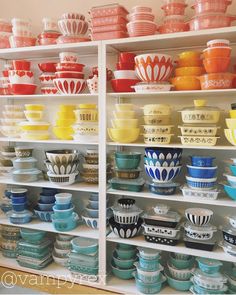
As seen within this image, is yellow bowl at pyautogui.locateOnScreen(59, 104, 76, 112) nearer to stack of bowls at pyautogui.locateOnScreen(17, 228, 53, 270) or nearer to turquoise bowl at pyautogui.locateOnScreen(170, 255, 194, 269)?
stack of bowls at pyautogui.locateOnScreen(17, 228, 53, 270)

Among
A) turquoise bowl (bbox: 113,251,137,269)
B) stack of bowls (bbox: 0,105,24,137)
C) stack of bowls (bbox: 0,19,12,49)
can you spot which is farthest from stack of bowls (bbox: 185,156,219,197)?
stack of bowls (bbox: 0,19,12,49)

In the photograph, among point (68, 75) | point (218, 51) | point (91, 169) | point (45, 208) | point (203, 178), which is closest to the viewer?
point (218, 51)

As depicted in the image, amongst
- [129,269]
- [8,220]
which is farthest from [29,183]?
[129,269]

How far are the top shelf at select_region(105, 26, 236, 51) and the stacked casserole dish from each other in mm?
970

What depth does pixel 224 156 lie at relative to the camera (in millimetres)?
1670

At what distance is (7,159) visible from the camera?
2.02m

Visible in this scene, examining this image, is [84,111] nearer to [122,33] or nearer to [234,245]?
[122,33]

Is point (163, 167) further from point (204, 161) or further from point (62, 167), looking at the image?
point (62, 167)

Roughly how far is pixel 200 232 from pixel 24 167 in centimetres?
121

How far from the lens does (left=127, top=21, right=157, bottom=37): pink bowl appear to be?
5.01 ft

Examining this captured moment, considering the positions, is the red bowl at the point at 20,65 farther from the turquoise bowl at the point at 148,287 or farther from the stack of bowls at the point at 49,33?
the turquoise bowl at the point at 148,287

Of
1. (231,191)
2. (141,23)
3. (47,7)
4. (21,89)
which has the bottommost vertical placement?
(231,191)

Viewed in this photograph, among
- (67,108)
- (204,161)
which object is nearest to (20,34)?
(67,108)

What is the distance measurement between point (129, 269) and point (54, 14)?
5.99 feet
